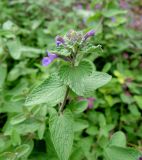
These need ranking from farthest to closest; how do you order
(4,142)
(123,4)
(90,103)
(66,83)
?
(123,4) → (90,103) → (4,142) → (66,83)

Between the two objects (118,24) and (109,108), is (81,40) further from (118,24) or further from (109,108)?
(118,24)

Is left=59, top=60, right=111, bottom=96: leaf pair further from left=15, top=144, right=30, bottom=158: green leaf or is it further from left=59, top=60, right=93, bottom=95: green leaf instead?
left=15, top=144, right=30, bottom=158: green leaf

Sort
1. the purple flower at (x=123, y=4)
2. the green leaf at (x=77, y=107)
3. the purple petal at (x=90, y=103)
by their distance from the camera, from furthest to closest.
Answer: the purple flower at (x=123, y=4)
the purple petal at (x=90, y=103)
the green leaf at (x=77, y=107)

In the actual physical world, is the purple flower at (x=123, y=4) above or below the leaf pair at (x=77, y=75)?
above

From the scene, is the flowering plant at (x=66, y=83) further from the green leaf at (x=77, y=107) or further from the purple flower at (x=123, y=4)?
the purple flower at (x=123, y=4)

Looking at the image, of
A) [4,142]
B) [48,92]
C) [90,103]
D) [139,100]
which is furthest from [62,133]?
[139,100]

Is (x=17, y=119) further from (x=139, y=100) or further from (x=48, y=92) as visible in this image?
(x=139, y=100)

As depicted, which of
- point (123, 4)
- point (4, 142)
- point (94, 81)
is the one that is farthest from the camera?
point (123, 4)

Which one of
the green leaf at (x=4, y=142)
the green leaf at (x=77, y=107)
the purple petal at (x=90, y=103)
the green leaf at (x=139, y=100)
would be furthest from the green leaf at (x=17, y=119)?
Result: the green leaf at (x=139, y=100)
